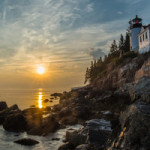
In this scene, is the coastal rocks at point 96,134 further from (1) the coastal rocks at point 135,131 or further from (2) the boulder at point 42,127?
(2) the boulder at point 42,127

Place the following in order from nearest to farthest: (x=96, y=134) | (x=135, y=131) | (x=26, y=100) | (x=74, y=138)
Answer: (x=135, y=131) < (x=96, y=134) < (x=74, y=138) < (x=26, y=100)

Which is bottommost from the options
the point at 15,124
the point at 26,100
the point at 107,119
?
the point at 26,100

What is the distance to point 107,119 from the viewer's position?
21625 mm

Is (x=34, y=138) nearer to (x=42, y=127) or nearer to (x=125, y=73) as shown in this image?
(x=42, y=127)

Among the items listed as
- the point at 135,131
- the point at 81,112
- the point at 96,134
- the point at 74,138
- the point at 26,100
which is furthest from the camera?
the point at 26,100

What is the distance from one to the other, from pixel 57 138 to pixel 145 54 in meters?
31.6

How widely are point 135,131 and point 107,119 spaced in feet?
57.5

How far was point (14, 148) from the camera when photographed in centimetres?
1527

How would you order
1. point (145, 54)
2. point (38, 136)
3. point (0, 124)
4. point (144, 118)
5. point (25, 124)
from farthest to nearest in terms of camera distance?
point (145, 54) → point (0, 124) → point (25, 124) → point (38, 136) → point (144, 118)

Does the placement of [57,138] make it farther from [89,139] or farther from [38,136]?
[89,139]

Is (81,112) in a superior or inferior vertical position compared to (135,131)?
inferior

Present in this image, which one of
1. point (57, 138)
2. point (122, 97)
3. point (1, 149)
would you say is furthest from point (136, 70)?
point (1, 149)

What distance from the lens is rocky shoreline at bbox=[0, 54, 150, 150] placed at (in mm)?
5137

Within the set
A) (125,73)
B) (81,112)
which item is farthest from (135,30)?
(81,112)
